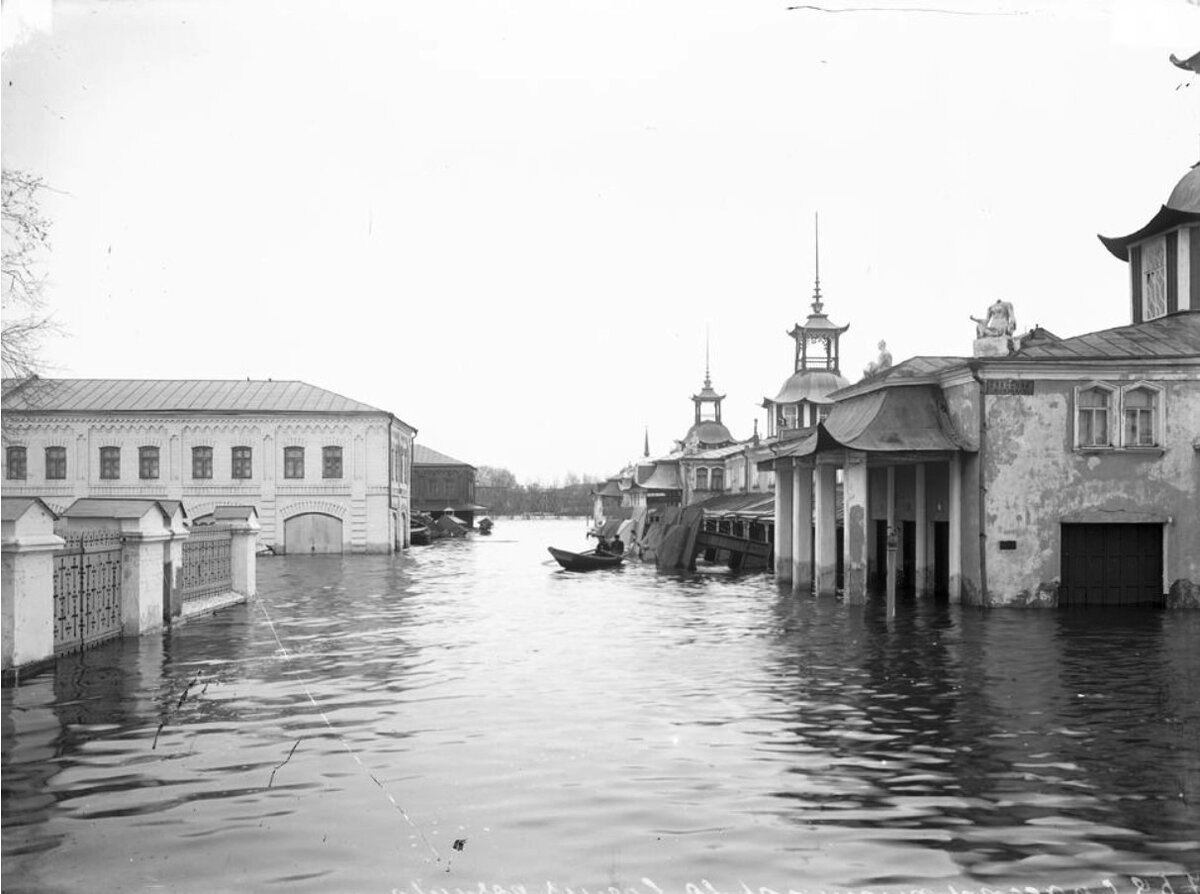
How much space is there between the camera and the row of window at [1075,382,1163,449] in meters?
24.3

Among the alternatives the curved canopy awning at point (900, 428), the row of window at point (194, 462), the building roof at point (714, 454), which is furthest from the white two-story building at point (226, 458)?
the curved canopy awning at point (900, 428)

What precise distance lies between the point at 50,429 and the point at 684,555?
29079mm

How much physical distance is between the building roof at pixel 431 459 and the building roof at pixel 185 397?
111 ft

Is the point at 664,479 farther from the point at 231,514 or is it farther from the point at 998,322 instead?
the point at 231,514

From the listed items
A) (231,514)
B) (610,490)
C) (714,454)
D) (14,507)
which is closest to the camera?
(14,507)

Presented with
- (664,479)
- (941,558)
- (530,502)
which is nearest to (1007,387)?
(941,558)

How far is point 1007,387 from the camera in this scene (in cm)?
2450

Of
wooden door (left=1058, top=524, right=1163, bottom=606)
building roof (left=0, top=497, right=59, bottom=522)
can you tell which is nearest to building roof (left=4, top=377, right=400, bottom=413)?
wooden door (left=1058, top=524, right=1163, bottom=606)

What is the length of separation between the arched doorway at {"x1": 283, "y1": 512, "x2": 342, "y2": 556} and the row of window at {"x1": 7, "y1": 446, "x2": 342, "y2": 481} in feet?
6.36

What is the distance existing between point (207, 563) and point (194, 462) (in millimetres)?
30773

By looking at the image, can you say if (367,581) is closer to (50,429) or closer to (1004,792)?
(50,429)

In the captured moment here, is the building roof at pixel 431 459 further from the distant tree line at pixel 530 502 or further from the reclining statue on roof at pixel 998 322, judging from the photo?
the distant tree line at pixel 530 502

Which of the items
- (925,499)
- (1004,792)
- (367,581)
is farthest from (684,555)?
(1004,792)

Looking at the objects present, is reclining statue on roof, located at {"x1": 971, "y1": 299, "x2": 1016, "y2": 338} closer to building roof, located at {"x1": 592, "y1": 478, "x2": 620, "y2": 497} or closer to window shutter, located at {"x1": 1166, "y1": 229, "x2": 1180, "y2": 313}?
window shutter, located at {"x1": 1166, "y1": 229, "x2": 1180, "y2": 313}
